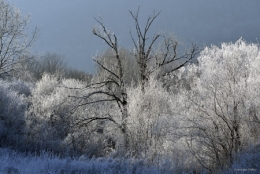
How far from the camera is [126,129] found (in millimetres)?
14945

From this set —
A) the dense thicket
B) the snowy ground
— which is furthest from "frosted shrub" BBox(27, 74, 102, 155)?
the snowy ground

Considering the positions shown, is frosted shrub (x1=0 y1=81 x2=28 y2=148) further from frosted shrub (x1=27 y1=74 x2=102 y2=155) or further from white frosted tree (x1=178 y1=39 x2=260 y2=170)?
white frosted tree (x1=178 y1=39 x2=260 y2=170)

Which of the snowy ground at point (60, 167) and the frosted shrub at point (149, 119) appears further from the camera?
the frosted shrub at point (149, 119)

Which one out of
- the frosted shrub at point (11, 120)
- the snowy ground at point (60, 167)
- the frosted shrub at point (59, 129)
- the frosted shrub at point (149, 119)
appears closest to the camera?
the snowy ground at point (60, 167)

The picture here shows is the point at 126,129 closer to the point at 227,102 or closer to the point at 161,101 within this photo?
the point at 161,101

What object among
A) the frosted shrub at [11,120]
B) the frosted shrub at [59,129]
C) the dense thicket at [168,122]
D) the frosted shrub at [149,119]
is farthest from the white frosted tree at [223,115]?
the frosted shrub at [11,120]

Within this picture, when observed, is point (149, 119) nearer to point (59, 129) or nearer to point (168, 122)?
point (168, 122)

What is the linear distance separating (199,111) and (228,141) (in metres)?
1.48

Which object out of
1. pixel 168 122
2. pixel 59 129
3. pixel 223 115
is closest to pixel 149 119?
pixel 168 122

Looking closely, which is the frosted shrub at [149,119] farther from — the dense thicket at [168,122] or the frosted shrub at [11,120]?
the frosted shrub at [11,120]

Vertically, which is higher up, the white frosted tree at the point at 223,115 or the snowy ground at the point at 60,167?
the white frosted tree at the point at 223,115

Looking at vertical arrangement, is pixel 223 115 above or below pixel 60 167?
above

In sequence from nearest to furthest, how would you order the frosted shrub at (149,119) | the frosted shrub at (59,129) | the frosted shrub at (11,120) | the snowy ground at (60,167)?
1. the snowy ground at (60,167)
2. the frosted shrub at (149,119)
3. the frosted shrub at (11,120)
4. the frosted shrub at (59,129)

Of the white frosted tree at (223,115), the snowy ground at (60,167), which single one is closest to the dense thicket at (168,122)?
the white frosted tree at (223,115)
